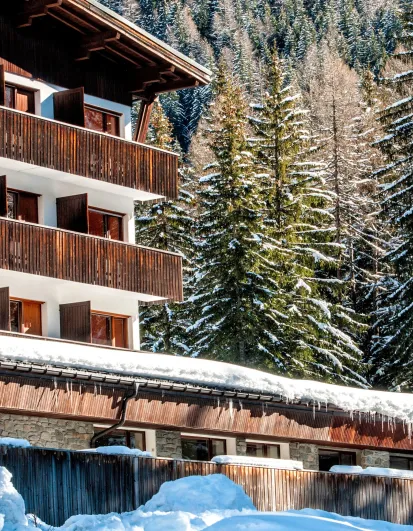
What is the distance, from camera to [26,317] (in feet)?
88.3

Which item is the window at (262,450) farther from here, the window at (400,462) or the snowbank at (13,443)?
the snowbank at (13,443)

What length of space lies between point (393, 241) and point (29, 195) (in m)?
24.5

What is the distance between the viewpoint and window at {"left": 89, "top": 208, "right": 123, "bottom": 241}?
29.1 meters

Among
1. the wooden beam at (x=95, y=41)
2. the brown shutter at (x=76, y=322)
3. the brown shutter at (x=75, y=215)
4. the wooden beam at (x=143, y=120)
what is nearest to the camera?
the brown shutter at (x=76, y=322)

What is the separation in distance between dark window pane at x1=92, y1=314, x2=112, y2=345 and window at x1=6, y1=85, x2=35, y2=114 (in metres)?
5.03

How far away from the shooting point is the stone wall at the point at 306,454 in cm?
2573

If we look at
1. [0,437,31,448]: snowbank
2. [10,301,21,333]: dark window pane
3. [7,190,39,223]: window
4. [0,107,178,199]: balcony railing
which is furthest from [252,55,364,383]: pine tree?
[0,437,31,448]: snowbank

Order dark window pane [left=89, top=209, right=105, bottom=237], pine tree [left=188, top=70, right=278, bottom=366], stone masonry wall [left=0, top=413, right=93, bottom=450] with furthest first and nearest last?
pine tree [left=188, top=70, right=278, bottom=366]
dark window pane [left=89, top=209, right=105, bottom=237]
stone masonry wall [left=0, top=413, right=93, bottom=450]

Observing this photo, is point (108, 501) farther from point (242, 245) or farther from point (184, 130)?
point (184, 130)

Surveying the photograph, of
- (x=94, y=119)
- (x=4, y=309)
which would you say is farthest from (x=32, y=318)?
(x=94, y=119)

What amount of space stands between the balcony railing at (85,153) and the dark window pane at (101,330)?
3194 mm

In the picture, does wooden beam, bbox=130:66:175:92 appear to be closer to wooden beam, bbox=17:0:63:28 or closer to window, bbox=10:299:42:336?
wooden beam, bbox=17:0:63:28

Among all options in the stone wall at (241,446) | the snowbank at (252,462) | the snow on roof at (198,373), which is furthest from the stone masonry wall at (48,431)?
the snowbank at (252,462)

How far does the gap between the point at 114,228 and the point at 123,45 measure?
175 inches
